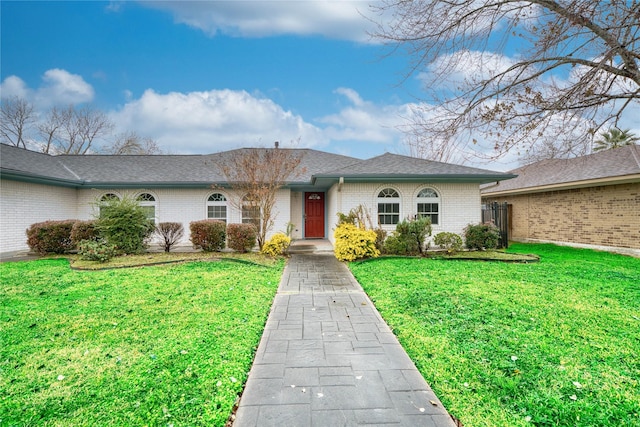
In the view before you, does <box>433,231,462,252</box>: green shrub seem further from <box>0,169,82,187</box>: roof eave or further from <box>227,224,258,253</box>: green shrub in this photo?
<box>0,169,82,187</box>: roof eave

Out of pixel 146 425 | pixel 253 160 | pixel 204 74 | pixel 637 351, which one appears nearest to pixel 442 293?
pixel 637 351

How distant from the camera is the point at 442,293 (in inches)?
226

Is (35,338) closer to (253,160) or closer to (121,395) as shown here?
(121,395)

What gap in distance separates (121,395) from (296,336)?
1882 millimetres

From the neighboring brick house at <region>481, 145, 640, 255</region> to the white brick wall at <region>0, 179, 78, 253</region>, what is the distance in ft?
57.9

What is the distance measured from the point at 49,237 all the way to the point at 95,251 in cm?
311

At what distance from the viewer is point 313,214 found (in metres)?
16.0

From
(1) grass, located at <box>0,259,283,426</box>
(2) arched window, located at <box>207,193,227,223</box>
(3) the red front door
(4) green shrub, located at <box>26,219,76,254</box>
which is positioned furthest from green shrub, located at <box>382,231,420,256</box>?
(4) green shrub, located at <box>26,219,76,254</box>

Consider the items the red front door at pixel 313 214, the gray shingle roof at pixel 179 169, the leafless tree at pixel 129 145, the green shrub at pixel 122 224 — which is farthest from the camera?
the leafless tree at pixel 129 145

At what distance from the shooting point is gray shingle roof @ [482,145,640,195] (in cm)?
1121

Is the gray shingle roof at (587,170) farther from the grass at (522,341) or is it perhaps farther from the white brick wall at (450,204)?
the grass at (522,341)

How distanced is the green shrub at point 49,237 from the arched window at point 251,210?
6076 millimetres

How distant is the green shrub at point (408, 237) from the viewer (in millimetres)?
10133

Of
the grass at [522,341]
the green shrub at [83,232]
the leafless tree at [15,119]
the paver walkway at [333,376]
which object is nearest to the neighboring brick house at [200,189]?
the green shrub at [83,232]
